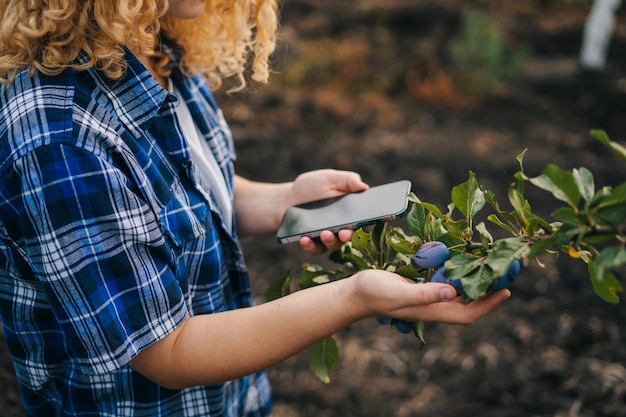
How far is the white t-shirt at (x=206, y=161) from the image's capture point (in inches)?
51.1

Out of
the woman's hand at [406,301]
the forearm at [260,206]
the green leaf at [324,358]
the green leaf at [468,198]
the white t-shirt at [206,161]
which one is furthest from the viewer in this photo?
the forearm at [260,206]

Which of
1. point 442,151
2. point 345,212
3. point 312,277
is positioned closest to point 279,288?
point 312,277

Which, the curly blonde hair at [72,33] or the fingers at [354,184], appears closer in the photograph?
the curly blonde hair at [72,33]

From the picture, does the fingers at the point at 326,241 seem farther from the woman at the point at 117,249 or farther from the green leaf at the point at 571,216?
the green leaf at the point at 571,216

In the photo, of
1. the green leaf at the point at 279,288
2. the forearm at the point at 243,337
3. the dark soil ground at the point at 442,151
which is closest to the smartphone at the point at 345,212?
the green leaf at the point at 279,288

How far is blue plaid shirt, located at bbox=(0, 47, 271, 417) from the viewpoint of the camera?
0.99 meters

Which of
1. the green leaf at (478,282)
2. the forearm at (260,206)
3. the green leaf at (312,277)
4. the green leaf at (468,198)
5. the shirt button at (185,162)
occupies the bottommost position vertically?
the green leaf at (312,277)

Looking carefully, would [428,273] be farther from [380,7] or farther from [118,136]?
[380,7]

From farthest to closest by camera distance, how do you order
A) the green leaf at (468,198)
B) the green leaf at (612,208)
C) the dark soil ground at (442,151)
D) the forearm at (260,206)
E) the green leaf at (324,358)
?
1. the dark soil ground at (442,151)
2. the forearm at (260,206)
3. the green leaf at (324,358)
4. the green leaf at (468,198)
5. the green leaf at (612,208)

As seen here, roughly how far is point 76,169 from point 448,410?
1.69m

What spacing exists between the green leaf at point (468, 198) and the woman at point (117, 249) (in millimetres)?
173

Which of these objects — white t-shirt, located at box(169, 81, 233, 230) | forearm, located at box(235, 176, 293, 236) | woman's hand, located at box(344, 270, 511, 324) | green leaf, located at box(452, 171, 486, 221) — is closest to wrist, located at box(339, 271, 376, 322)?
woman's hand, located at box(344, 270, 511, 324)

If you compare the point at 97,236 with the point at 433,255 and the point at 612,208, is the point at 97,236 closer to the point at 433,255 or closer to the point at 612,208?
the point at 433,255

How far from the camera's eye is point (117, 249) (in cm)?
102
